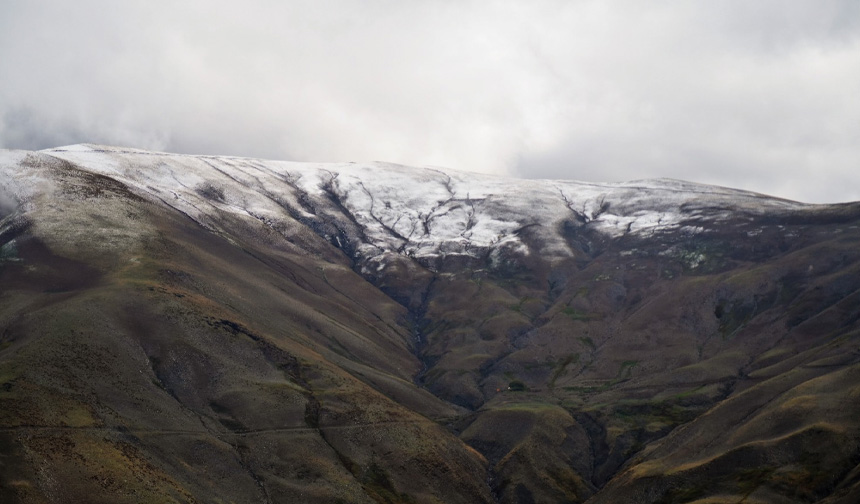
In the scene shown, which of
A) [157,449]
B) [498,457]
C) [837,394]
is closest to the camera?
[157,449]

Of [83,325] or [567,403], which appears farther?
[567,403]

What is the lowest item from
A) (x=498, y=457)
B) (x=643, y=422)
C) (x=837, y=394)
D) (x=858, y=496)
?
(x=498, y=457)

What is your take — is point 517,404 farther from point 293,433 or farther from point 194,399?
point 194,399

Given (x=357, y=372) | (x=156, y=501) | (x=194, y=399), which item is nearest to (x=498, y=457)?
(x=357, y=372)

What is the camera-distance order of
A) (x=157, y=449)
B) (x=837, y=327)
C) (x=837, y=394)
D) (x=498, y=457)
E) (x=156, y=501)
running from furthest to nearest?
(x=837, y=327), (x=498, y=457), (x=837, y=394), (x=157, y=449), (x=156, y=501)

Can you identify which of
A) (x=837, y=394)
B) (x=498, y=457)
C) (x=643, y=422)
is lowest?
(x=498, y=457)

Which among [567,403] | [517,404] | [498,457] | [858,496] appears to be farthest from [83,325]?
[858,496]

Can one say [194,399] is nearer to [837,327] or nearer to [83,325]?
[83,325]

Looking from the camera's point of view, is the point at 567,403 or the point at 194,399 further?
the point at 567,403

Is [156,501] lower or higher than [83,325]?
lower
